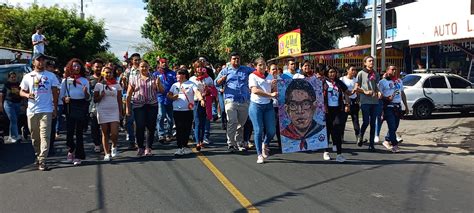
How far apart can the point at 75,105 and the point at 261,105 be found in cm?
320

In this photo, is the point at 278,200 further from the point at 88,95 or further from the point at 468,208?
the point at 88,95

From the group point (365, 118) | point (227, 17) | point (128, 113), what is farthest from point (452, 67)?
point (128, 113)

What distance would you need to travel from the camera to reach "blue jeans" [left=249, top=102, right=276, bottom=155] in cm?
866

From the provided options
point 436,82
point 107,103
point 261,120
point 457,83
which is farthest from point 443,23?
point 107,103

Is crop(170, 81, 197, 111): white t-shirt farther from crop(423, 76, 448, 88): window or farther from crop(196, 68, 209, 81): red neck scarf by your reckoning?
crop(423, 76, 448, 88): window

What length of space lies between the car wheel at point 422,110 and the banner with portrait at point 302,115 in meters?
8.74

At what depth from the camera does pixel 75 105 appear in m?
8.62

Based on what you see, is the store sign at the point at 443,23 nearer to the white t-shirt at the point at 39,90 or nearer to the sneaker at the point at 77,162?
the sneaker at the point at 77,162

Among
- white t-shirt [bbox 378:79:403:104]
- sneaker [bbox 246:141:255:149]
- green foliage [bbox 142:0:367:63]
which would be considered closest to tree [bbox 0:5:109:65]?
green foliage [bbox 142:0:367:63]

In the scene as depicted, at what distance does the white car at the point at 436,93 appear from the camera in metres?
16.8

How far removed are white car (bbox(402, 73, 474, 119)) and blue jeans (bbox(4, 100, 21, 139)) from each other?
11.9 meters

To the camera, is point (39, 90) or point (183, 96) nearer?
point (39, 90)

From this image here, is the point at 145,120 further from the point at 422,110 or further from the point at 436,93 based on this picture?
the point at 436,93

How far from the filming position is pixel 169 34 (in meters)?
41.1
